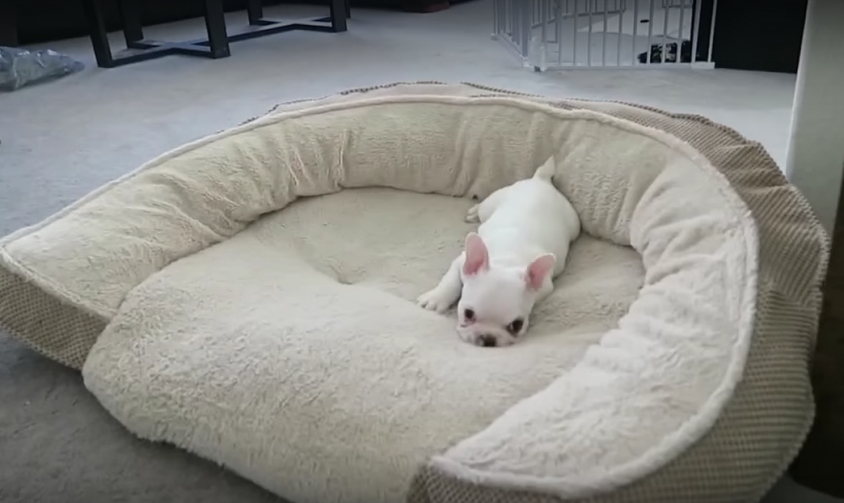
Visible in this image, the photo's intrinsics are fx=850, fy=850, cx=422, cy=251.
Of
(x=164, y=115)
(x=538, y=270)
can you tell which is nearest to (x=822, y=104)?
(x=538, y=270)

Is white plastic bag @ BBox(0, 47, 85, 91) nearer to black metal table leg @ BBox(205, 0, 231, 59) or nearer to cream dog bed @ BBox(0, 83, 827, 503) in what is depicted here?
black metal table leg @ BBox(205, 0, 231, 59)

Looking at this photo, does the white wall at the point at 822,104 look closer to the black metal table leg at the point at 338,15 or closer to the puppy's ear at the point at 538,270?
the puppy's ear at the point at 538,270

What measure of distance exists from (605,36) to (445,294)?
6.04ft

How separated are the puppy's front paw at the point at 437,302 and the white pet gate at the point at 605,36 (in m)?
1.72

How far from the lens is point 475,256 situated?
3.84 ft

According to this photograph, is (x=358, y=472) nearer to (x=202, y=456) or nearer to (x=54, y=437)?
(x=202, y=456)

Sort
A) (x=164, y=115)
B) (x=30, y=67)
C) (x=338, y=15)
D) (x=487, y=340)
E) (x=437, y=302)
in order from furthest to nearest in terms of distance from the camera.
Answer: (x=338, y=15) → (x=30, y=67) → (x=164, y=115) → (x=437, y=302) → (x=487, y=340)

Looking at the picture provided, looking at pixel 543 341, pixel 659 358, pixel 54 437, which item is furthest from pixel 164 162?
pixel 659 358

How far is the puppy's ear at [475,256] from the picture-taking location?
1162mm

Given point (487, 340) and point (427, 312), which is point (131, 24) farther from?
point (487, 340)

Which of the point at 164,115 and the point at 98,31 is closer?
the point at 164,115

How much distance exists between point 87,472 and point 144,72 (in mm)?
2374

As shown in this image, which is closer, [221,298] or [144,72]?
[221,298]

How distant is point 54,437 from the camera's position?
3.55 feet
